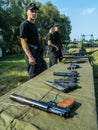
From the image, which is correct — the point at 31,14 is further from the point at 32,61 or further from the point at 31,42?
the point at 32,61

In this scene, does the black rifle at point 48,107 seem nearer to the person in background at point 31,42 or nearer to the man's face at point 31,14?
the person in background at point 31,42

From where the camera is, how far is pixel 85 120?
2574 millimetres

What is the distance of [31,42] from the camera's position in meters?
5.42

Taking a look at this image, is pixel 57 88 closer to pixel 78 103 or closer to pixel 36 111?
pixel 78 103

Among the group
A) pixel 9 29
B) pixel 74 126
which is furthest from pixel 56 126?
pixel 9 29

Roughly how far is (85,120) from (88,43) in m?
32.3

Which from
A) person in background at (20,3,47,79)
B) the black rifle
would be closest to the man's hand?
person in background at (20,3,47,79)

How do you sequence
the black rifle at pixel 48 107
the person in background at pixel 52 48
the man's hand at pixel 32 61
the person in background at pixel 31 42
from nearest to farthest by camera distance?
the black rifle at pixel 48 107 < the man's hand at pixel 32 61 < the person in background at pixel 31 42 < the person in background at pixel 52 48

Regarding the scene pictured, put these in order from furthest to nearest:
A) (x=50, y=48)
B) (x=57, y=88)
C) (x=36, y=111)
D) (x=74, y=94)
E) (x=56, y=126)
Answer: (x=50, y=48) < (x=57, y=88) < (x=74, y=94) < (x=36, y=111) < (x=56, y=126)

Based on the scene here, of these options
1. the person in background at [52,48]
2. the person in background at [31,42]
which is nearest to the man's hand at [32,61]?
the person in background at [31,42]

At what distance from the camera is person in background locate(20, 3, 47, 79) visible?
5215 millimetres

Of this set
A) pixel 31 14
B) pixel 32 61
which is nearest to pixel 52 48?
pixel 31 14

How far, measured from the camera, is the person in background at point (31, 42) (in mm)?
5215

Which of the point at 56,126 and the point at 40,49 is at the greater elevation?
the point at 40,49
